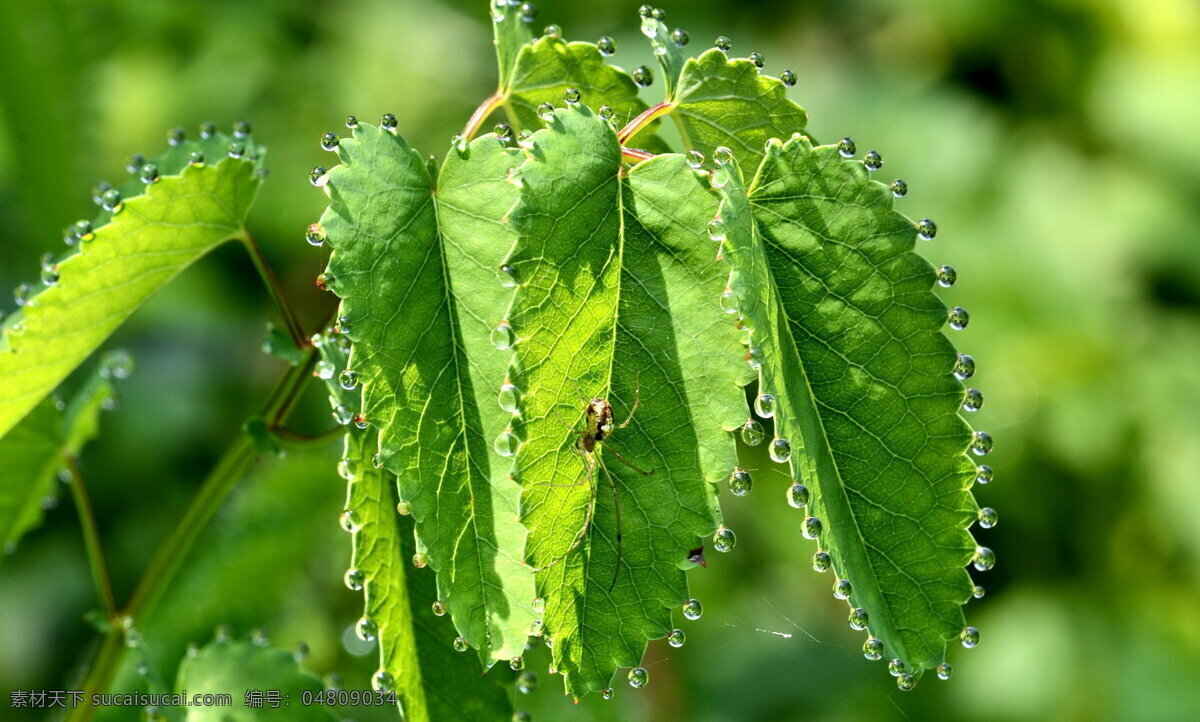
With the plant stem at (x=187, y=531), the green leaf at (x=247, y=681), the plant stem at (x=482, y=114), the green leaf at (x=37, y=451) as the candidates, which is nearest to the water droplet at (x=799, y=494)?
the plant stem at (x=482, y=114)

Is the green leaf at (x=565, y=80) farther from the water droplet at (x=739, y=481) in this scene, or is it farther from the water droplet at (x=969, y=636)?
the water droplet at (x=969, y=636)

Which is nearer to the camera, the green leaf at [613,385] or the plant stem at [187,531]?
the green leaf at [613,385]

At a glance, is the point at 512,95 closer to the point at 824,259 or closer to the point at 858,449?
the point at 824,259

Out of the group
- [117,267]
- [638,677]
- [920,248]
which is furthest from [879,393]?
[920,248]

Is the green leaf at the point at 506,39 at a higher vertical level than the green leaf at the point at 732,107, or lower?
higher

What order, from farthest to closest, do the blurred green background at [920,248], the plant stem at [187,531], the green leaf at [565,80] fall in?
the blurred green background at [920,248], the plant stem at [187,531], the green leaf at [565,80]

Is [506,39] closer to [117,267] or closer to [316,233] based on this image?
[316,233]
